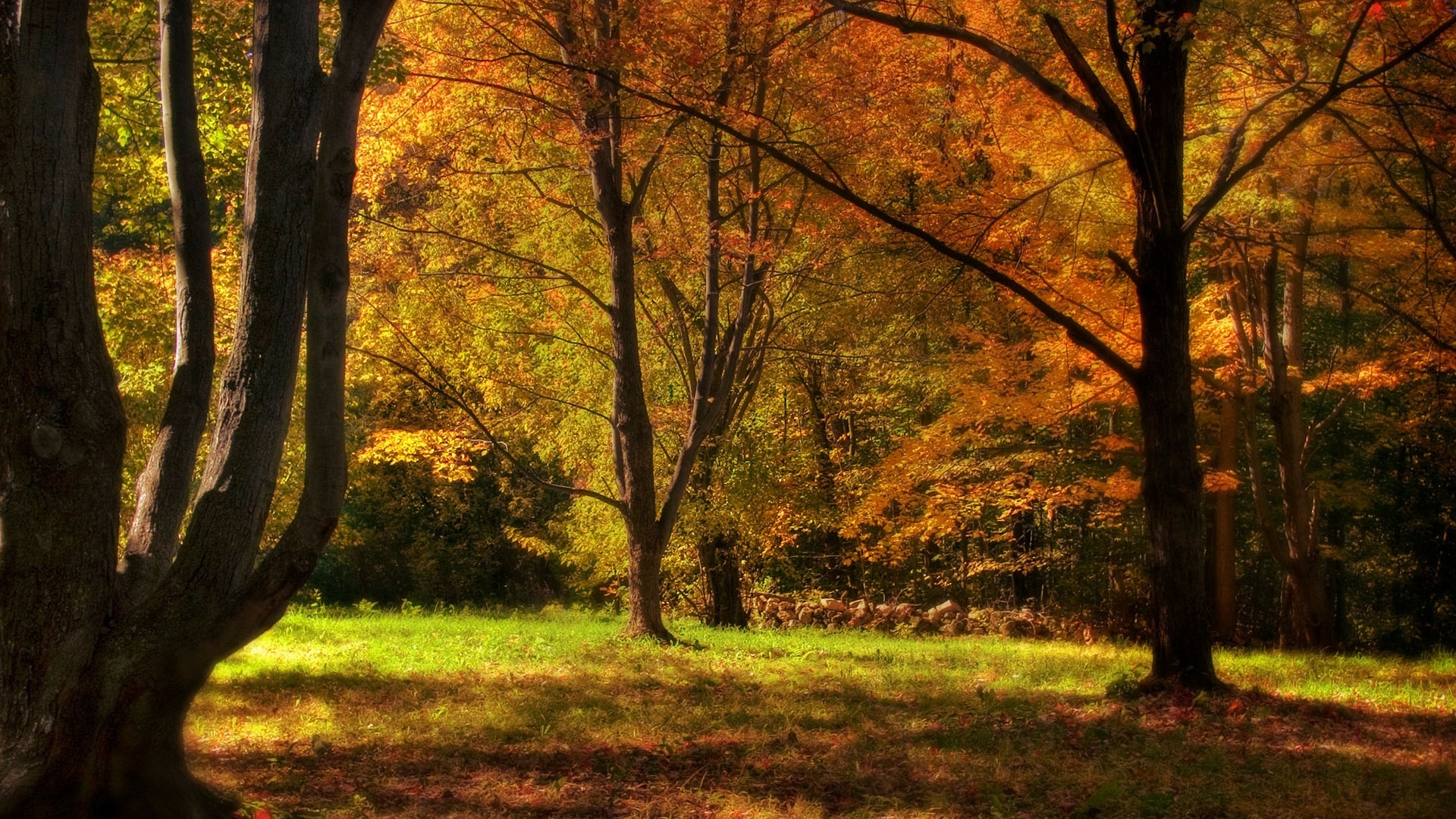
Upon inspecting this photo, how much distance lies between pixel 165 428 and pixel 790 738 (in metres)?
3.85

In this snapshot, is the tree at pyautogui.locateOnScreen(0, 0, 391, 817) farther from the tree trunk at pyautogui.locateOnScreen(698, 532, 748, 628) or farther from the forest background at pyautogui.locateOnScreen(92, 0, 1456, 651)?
the tree trunk at pyautogui.locateOnScreen(698, 532, 748, 628)

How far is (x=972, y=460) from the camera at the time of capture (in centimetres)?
1560

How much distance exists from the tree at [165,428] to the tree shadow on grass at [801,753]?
0.89 meters

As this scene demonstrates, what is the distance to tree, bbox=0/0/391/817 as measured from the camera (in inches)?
147

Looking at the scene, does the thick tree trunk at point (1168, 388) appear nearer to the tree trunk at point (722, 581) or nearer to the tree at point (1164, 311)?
the tree at point (1164, 311)

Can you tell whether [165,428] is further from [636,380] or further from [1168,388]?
[636,380]

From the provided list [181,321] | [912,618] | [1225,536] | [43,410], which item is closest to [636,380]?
[181,321]

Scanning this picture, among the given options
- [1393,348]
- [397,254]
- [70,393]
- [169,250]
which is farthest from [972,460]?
[70,393]

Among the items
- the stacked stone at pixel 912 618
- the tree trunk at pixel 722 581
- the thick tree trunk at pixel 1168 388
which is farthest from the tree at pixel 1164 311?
the tree trunk at pixel 722 581

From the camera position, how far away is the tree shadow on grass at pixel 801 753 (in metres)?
4.99

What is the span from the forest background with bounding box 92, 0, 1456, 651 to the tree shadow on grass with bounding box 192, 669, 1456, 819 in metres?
2.92

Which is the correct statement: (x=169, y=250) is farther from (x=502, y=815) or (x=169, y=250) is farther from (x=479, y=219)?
(x=502, y=815)

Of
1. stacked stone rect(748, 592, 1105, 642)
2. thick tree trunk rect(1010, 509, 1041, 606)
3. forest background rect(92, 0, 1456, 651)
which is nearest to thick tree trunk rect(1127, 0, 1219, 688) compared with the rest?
forest background rect(92, 0, 1456, 651)

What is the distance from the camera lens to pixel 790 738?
6.47m
